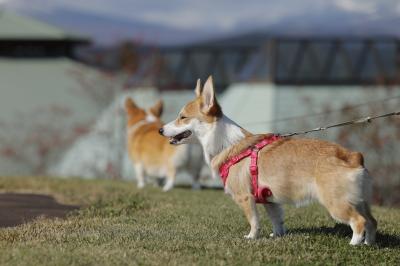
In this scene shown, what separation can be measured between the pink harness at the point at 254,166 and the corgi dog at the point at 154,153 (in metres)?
5.99

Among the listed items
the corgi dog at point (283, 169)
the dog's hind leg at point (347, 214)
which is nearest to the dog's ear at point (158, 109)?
the corgi dog at point (283, 169)

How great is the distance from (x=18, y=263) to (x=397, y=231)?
4.29m

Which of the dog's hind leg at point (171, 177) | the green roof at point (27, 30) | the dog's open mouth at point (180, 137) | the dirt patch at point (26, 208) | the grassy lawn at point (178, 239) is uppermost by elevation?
the green roof at point (27, 30)

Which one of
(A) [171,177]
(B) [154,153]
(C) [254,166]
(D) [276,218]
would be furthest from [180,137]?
(B) [154,153]

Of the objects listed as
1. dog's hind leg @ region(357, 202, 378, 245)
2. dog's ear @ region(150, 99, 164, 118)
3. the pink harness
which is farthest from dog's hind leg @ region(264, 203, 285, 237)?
dog's ear @ region(150, 99, 164, 118)

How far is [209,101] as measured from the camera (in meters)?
7.54

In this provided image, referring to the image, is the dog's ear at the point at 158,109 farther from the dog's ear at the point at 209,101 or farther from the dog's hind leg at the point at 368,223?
the dog's hind leg at the point at 368,223

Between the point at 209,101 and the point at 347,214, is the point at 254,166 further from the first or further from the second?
the point at 347,214

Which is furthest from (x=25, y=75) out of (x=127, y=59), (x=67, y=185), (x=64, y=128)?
(x=67, y=185)

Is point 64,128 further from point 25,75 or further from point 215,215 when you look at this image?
point 215,215

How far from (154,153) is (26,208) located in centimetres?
480

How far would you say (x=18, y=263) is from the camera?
5.66m

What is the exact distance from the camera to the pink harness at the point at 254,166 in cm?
714

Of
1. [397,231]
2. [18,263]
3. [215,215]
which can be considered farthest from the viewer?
[215,215]
